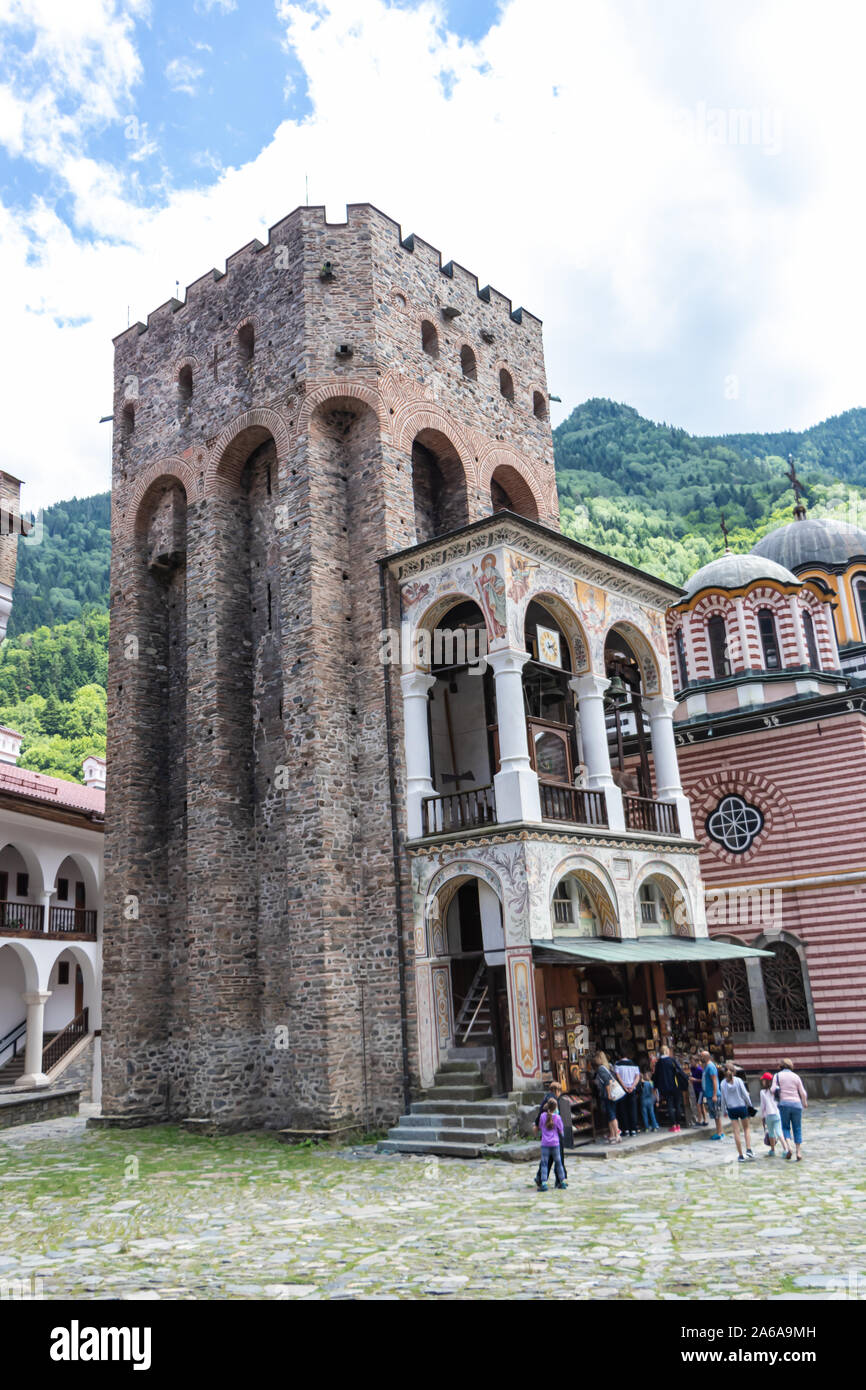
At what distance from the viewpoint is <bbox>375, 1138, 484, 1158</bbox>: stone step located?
44.3ft

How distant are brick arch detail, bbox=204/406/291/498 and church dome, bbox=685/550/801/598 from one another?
1036 cm

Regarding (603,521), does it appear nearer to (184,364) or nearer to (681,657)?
(681,657)

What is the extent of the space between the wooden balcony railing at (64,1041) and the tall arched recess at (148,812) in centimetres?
753

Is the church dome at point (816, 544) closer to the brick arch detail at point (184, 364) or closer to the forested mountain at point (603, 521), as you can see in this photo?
the brick arch detail at point (184, 364)

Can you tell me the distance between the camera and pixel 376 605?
17344 mm

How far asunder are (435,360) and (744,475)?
196 ft

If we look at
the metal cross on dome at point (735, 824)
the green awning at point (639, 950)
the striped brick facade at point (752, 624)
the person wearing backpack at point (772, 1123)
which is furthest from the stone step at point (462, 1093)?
the striped brick facade at point (752, 624)

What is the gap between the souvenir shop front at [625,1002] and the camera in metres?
14.3

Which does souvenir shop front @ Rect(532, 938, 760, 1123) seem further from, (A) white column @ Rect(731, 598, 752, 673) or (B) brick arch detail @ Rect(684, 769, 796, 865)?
(A) white column @ Rect(731, 598, 752, 673)

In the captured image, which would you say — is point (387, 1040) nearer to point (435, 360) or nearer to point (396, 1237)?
point (396, 1237)

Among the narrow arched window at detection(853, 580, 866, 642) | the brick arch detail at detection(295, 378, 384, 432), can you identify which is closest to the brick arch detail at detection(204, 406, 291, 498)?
the brick arch detail at detection(295, 378, 384, 432)

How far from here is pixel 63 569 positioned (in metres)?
78.5

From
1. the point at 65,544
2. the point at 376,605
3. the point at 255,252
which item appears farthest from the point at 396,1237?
the point at 65,544
